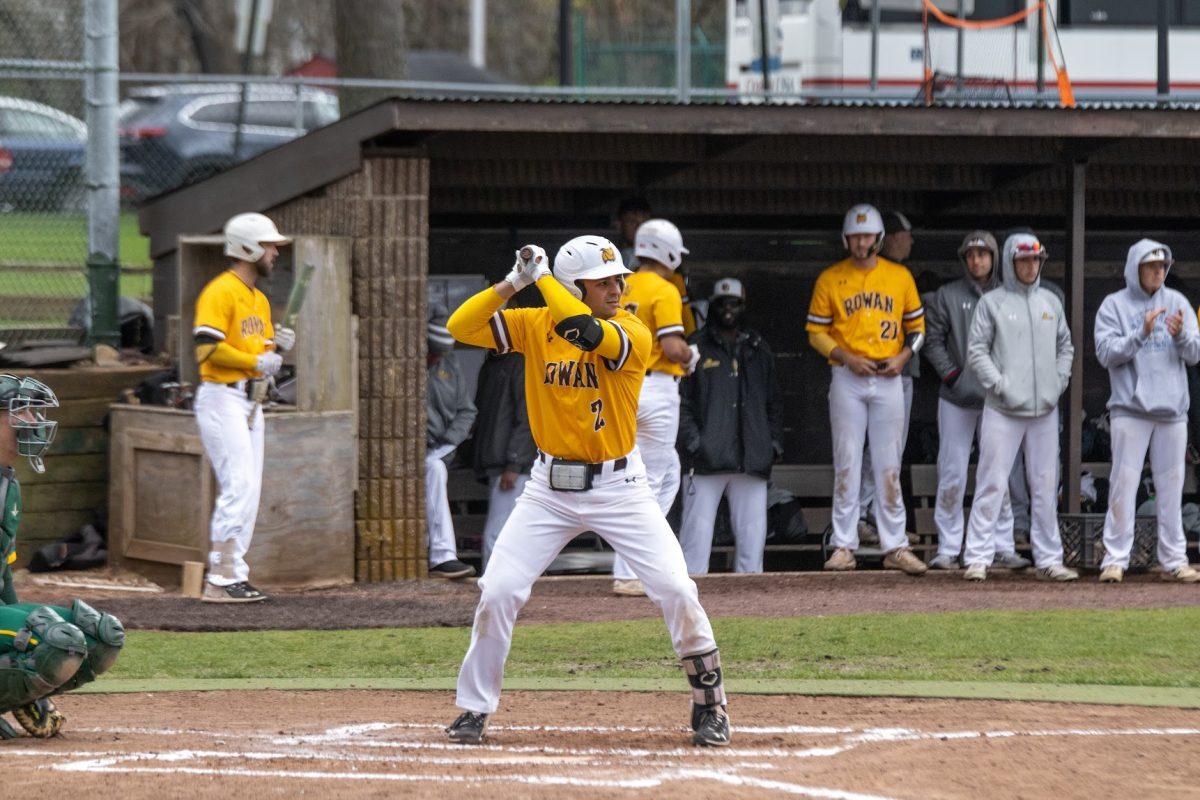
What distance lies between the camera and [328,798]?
4.92m

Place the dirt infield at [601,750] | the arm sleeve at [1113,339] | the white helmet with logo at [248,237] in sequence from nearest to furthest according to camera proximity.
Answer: the dirt infield at [601,750] → the white helmet with logo at [248,237] → the arm sleeve at [1113,339]

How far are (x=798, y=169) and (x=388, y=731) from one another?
710 centimetres

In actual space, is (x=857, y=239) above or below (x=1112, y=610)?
above

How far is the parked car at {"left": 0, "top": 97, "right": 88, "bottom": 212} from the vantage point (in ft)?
39.7

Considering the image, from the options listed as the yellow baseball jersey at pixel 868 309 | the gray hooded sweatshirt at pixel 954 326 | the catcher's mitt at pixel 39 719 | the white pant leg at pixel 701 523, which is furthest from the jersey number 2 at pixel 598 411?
the gray hooded sweatshirt at pixel 954 326

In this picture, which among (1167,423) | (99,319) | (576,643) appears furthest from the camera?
(99,319)

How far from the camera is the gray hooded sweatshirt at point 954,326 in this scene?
1077cm

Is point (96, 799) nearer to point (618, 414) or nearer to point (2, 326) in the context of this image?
point (618, 414)

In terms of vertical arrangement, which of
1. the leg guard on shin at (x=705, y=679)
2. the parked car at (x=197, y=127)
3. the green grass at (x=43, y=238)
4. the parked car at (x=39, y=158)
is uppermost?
the parked car at (x=197, y=127)

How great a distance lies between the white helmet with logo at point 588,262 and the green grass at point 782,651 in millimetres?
2175

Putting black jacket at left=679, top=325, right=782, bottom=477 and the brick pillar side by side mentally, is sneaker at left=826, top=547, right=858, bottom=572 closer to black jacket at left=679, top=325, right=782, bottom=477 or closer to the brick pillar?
black jacket at left=679, top=325, right=782, bottom=477

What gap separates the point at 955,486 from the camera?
35.3ft

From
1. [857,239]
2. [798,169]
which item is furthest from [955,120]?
[798,169]

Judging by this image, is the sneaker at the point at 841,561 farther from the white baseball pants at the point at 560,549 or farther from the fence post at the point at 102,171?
the fence post at the point at 102,171
